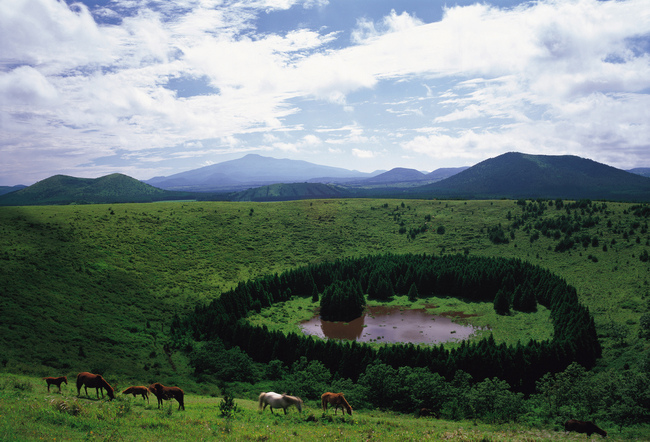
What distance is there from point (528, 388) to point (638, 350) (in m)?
16.0

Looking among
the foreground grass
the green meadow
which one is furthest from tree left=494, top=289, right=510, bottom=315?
the foreground grass

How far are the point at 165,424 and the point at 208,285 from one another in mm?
62358

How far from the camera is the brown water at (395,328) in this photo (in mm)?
58562

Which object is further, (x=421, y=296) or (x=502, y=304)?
(x=421, y=296)

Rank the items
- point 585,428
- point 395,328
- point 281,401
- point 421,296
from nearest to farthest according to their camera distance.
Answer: point 281,401 < point 585,428 < point 395,328 < point 421,296

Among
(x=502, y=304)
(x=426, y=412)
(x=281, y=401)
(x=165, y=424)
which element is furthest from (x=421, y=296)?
(x=165, y=424)

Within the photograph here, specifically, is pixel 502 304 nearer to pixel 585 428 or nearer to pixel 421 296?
pixel 421 296

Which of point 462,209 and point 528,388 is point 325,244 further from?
point 528,388

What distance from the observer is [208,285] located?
7700 cm

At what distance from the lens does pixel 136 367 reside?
40.9 metres

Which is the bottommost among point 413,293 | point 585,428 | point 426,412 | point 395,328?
point 395,328

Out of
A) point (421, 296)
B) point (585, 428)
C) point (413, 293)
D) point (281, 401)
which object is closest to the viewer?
point (281, 401)

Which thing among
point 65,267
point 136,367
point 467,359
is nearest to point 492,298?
point 467,359

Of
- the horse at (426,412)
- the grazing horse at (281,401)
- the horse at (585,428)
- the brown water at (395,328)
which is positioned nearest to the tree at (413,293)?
the brown water at (395,328)
